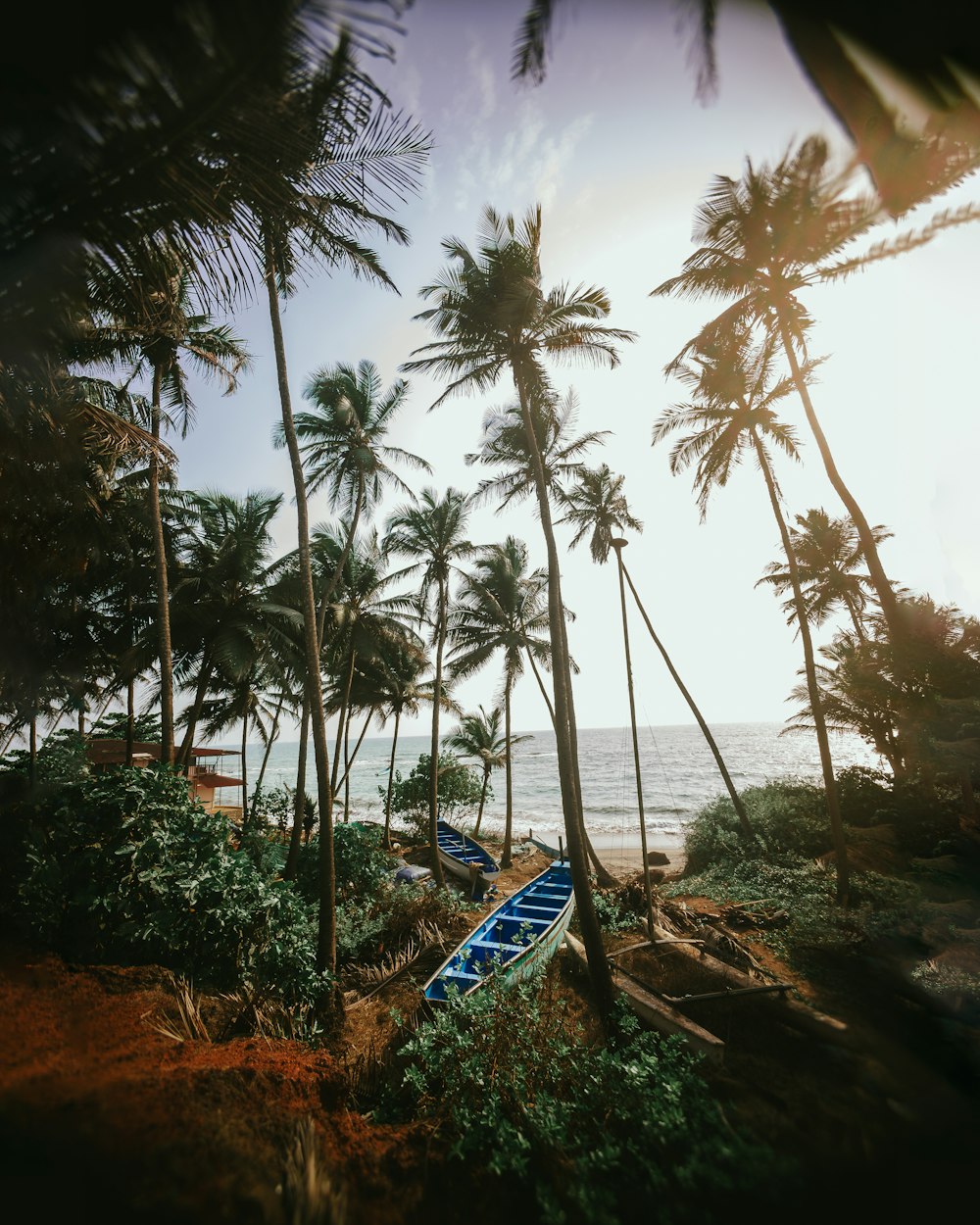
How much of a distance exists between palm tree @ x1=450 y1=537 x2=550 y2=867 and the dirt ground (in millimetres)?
14207

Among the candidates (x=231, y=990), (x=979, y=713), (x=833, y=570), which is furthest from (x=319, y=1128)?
A: (x=833, y=570)

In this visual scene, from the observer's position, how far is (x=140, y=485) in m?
14.2

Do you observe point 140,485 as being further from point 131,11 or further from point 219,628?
point 131,11

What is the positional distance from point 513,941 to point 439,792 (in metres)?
16.9

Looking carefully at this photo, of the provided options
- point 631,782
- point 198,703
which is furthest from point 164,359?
point 631,782

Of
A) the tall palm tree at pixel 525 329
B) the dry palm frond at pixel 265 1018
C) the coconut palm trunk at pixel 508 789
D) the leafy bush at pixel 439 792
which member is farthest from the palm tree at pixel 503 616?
the dry palm frond at pixel 265 1018

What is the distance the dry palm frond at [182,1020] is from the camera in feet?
13.0

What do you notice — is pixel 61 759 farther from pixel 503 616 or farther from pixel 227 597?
pixel 503 616

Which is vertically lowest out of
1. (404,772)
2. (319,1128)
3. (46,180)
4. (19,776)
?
(404,772)

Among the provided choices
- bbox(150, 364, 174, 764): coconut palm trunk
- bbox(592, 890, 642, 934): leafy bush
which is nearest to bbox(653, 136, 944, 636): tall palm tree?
bbox(592, 890, 642, 934): leafy bush

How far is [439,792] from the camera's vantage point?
918 inches

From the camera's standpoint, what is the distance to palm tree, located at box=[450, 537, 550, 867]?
18.6 metres

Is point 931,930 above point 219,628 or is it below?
below

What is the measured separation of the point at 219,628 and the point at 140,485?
197 inches
